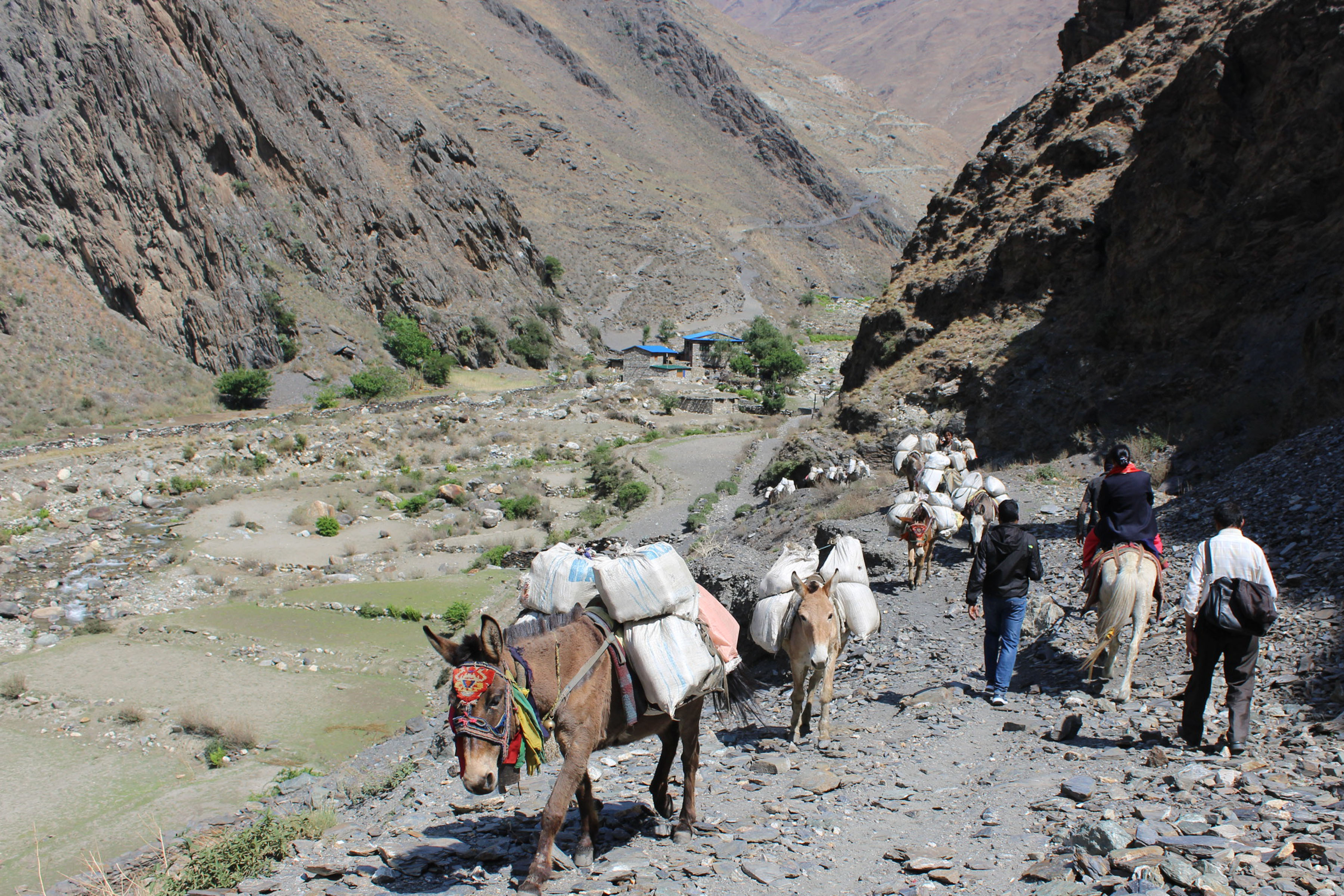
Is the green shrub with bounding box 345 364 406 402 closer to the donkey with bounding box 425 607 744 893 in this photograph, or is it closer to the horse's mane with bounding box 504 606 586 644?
the horse's mane with bounding box 504 606 586 644

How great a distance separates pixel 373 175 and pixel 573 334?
70.9 ft

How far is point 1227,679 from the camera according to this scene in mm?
5777

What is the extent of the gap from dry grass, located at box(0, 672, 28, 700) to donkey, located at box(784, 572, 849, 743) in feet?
43.9

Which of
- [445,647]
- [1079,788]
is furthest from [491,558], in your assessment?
[1079,788]

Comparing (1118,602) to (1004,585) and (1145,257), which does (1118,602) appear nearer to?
(1004,585)

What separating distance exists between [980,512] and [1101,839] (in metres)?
8.44

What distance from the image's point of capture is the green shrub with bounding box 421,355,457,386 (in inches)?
2195

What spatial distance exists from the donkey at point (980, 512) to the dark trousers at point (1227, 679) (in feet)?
20.3

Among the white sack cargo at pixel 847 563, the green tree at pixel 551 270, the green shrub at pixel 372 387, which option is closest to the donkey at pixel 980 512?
the white sack cargo at pixel 847 563

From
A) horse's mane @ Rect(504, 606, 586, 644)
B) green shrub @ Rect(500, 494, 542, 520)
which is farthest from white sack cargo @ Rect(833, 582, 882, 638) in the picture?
green shrub @ Rect(500, 494, 542, 520)

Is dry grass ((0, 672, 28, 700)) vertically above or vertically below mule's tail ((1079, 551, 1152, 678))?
below

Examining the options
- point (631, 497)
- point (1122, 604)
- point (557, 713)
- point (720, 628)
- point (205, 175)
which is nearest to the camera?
point (557, 713)

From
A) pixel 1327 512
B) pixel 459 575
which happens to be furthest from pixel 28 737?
pixel 1327 512

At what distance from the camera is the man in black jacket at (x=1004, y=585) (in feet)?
24.6
